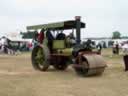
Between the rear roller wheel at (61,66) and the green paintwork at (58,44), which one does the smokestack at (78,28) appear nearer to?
the green paintwork at (58,44)

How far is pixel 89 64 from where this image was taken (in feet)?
43.9

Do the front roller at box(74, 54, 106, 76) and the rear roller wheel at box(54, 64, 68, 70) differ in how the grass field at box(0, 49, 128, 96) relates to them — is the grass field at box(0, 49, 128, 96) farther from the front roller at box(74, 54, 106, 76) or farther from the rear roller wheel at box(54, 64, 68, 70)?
the rear roller wheel at box(54, 64, 68, 70)

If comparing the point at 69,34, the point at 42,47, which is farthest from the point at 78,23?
the point at 42,47

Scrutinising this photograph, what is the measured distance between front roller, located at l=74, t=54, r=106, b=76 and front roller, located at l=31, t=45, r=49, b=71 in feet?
6.31

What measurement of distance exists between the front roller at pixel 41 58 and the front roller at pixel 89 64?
1.92m

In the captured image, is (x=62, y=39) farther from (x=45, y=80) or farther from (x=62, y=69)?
(x=45, y=80)

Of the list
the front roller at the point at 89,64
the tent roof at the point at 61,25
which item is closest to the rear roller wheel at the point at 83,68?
the front roller at the point at 89,64

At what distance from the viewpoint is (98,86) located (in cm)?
1106

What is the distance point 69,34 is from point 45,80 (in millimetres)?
3711

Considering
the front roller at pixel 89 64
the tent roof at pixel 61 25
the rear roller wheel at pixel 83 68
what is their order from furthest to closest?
1. the tent roof at pixel 61 25
2. the rear roller wheel at pixel 83 68
3. the front roller at pixel 89 64

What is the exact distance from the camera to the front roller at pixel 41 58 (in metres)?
15.5

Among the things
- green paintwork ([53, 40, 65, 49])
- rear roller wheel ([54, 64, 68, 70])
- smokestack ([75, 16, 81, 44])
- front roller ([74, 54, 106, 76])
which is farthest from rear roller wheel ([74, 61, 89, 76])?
rear roller wheel ([54, 64, 68, 70])

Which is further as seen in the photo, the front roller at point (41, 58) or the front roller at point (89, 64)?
the front roller at point (41, 58)

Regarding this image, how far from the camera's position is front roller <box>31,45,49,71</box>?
1553 centimetres
